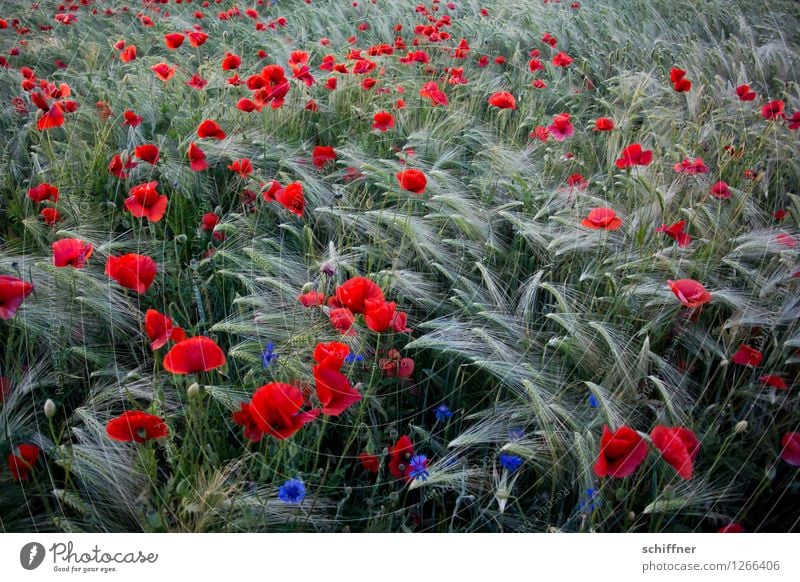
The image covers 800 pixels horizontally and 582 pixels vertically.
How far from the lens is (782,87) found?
6.67 ft

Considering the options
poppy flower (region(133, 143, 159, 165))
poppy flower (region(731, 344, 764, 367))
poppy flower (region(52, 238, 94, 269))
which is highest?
poppy flower (region(133, 143, 159, 165))

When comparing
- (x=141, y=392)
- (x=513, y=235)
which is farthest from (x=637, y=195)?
(x=141, y=392)

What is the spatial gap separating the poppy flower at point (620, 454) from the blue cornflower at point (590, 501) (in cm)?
7

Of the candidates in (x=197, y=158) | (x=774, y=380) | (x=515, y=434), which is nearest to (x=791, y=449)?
Result: (x=774, y=380)

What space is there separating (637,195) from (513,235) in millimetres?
316

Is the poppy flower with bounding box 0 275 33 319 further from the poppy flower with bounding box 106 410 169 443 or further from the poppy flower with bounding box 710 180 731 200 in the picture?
the poppy flower with bounding box 710 180 731 200

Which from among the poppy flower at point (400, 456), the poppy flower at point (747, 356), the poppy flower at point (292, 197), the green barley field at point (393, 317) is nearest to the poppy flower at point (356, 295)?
the green barley field at point (393, 317)

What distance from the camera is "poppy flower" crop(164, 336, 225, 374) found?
74 cm

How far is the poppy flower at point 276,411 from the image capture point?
0.73 meters

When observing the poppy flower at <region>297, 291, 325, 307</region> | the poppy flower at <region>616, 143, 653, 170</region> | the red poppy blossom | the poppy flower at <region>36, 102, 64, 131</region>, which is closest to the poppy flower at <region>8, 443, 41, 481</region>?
the poppy flower at <region>297, 291, 325, 307</region>

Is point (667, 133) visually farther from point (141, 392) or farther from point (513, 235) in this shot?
point (141, 392)

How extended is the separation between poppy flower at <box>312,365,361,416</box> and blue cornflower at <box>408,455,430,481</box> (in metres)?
0.17
